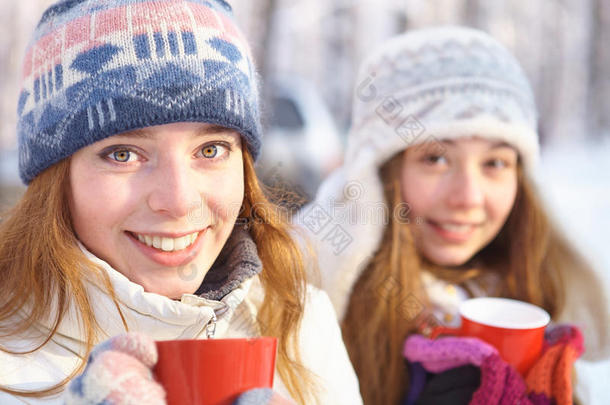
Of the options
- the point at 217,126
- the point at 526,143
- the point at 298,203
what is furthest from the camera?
the point at 526,143

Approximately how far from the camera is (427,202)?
1.52 m

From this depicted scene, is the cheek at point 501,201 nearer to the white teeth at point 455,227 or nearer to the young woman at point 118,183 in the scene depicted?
the white teeth at point 455,227

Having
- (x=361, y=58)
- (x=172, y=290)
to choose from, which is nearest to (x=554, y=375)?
(x=172, y=290)

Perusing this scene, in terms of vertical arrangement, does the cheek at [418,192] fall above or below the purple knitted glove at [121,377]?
above

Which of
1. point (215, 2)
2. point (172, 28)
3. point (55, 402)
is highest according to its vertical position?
point (215, 2)

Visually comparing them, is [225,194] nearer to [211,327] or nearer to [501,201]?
[211,327]

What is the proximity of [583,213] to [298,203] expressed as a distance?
315 cm

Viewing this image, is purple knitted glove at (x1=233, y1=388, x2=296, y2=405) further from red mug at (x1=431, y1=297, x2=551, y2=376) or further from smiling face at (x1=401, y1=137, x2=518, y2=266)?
smiling face at (x1=401, y1=137, x2=518, y2=266)

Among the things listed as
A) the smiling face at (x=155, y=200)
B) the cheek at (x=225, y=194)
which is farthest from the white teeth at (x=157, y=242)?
the cheek at (x=225, y=194)

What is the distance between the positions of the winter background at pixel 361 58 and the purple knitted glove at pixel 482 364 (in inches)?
73.1

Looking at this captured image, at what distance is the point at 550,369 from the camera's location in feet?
3.99

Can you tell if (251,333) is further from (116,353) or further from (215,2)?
(215,2)

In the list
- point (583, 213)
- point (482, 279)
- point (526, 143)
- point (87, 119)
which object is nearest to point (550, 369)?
point (482, 279)

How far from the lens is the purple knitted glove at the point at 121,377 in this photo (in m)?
0.66
